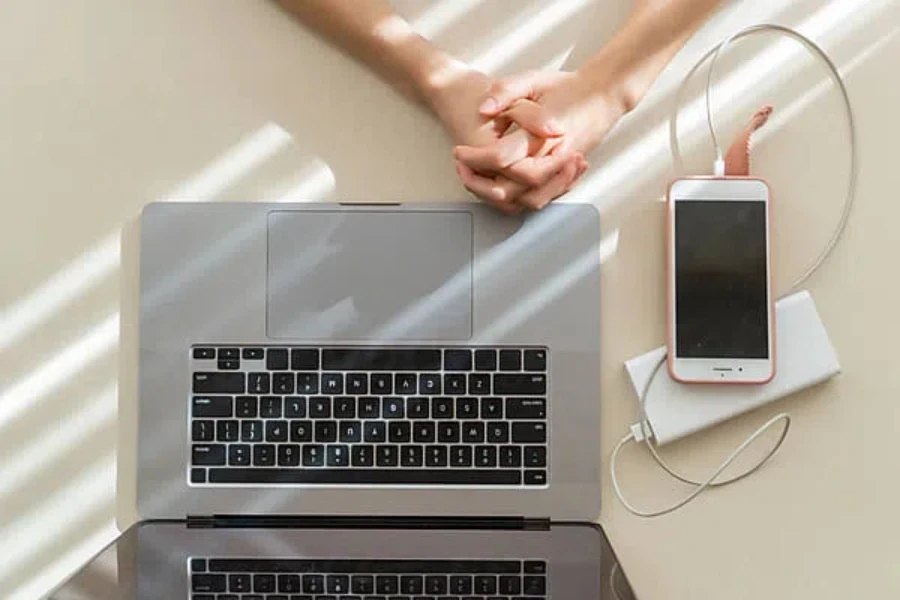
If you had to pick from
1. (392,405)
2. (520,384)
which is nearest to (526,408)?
(520,384)

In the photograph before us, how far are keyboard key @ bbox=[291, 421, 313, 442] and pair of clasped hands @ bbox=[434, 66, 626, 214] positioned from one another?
263 millimetres

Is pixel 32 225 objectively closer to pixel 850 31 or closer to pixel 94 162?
pixel 94 162

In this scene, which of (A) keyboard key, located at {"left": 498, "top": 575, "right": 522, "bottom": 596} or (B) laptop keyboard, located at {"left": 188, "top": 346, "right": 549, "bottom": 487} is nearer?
(A) keyboard key, located at {"left": 498, "top": 575, "right": 522, "bottom": 596}

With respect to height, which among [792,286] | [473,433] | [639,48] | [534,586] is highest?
[639,48]

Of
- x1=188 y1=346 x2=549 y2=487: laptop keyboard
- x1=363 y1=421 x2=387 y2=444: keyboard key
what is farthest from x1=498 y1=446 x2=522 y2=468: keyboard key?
x1=363 y1=421 x2=387 y2=444: keyboard key

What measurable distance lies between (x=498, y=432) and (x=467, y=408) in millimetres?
36

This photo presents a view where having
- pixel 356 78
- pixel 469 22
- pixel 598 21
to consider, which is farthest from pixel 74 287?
pixel 598 21

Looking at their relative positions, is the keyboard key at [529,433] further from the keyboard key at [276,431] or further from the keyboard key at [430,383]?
the keyboard key at [276,431]

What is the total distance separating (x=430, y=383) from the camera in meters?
0.86

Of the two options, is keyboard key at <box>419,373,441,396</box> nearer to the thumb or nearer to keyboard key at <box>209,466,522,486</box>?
keyboard key at <box>209,466,522,486</box>

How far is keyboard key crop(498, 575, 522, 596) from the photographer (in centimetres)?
75

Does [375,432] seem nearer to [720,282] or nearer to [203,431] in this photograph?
[203,431]

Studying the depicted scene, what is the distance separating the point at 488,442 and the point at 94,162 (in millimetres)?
458

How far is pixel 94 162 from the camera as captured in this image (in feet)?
2.94
